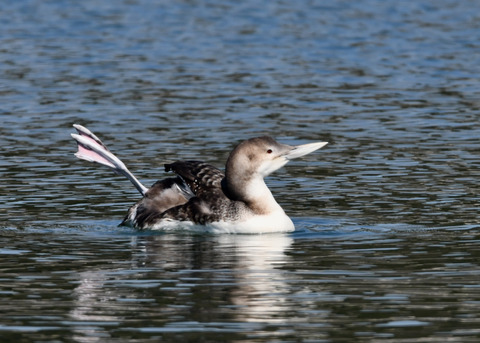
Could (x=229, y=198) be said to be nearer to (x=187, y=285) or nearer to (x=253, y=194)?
(x=253, y=194)

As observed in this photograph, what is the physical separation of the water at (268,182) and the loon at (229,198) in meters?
0.15

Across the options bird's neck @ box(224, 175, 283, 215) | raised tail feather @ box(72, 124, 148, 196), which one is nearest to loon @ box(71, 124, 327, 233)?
bird's neck @ box(224, 175, 283, 215)

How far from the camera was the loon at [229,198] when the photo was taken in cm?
1261

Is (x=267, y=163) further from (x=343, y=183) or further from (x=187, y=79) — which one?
(x=187, y=79)

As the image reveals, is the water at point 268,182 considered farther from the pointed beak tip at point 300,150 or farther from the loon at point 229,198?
the pointed beak tip at point 300,150

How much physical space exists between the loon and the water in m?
0.15

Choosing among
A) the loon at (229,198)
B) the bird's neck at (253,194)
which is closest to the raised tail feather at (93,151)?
the loon at (229,198)

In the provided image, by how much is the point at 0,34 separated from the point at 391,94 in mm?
14269

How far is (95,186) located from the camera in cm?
1546

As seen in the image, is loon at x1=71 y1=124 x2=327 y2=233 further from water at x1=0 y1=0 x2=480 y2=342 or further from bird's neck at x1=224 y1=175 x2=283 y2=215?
water at x1=0 y1=0 x2=480 y2=342

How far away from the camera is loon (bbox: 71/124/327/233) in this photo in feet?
41.4

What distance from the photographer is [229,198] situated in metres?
12.8

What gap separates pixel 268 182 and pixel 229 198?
315 centimetres

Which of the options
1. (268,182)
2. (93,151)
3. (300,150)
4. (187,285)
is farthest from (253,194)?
(268,182)
